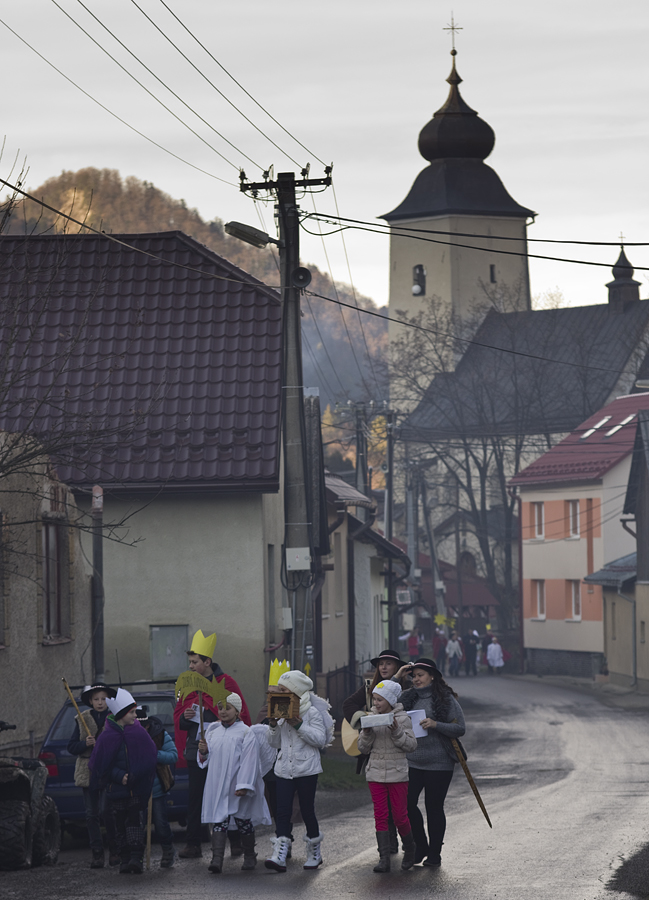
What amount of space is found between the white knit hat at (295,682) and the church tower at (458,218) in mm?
72788

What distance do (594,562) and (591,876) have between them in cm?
4669

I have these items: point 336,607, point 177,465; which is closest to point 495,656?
point 336,607

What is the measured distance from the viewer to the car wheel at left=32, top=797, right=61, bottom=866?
11859 mm

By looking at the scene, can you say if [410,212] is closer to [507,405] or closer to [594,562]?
[507,405]

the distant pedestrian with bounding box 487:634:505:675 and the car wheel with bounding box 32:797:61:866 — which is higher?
the car wheel with bounding box 32:797:61:866

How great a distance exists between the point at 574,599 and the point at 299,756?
47260 millimetres

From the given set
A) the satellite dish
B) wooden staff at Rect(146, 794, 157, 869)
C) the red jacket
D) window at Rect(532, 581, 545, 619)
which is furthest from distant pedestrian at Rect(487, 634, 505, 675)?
wooden staff at Rect(146, 794, 157, 869)

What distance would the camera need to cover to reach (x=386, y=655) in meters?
11.9

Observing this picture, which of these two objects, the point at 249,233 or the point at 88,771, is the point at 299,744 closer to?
the point at 88,771

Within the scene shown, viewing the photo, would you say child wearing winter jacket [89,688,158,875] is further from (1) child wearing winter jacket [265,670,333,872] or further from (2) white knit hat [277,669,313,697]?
(2) white knit hat [277,669,313,697]

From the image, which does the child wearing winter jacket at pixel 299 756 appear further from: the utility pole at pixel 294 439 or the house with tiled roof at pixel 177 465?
the house with tiled roof at pixel 177 465

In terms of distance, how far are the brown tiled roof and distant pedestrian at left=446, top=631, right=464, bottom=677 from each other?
30711 mm

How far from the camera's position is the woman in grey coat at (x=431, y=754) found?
11383 mm

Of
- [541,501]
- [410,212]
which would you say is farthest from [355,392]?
[541,501]
